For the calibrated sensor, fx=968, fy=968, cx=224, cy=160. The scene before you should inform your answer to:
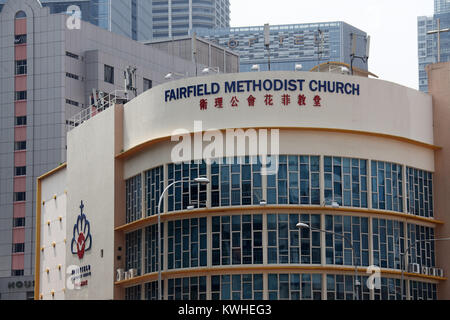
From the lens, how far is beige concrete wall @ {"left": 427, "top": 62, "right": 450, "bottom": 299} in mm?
65188

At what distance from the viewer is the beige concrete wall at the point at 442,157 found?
6519cm

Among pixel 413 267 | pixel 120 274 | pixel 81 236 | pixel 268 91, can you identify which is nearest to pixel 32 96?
pixel 81 236

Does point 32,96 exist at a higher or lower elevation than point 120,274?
higher

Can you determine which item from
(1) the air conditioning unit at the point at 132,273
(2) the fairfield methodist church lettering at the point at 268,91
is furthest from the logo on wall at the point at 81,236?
(2) the fairfield methodist church lettering at the point at 268,91

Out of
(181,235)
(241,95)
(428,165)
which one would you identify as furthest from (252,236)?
(428,165)

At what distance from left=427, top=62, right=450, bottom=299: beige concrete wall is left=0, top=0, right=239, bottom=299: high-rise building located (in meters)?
59.4

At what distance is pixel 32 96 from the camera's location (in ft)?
406

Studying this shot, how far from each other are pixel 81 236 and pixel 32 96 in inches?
2165

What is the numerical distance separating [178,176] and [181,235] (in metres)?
3.81

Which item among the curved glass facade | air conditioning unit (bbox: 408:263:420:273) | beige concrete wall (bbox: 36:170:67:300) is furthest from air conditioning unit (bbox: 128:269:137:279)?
air conditioning unit (bbox: 408:263:420:273)

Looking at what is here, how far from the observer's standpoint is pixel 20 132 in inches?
4884

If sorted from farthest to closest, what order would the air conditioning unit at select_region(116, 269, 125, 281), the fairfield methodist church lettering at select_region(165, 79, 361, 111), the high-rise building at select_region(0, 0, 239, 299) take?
the high-rise building at select_region(0, 0, 239, 299)
the air conditioning unit at select_region(116, 269, 125, 281)
the fairfield methodist church lettering at select_region(165, 79, 361, 111)

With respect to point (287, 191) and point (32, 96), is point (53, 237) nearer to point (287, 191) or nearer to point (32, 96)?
point (287, 191)

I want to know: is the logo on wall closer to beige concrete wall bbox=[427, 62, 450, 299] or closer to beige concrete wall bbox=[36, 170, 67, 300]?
beige concrete wall bbox=[36, 170, 67, 300]
